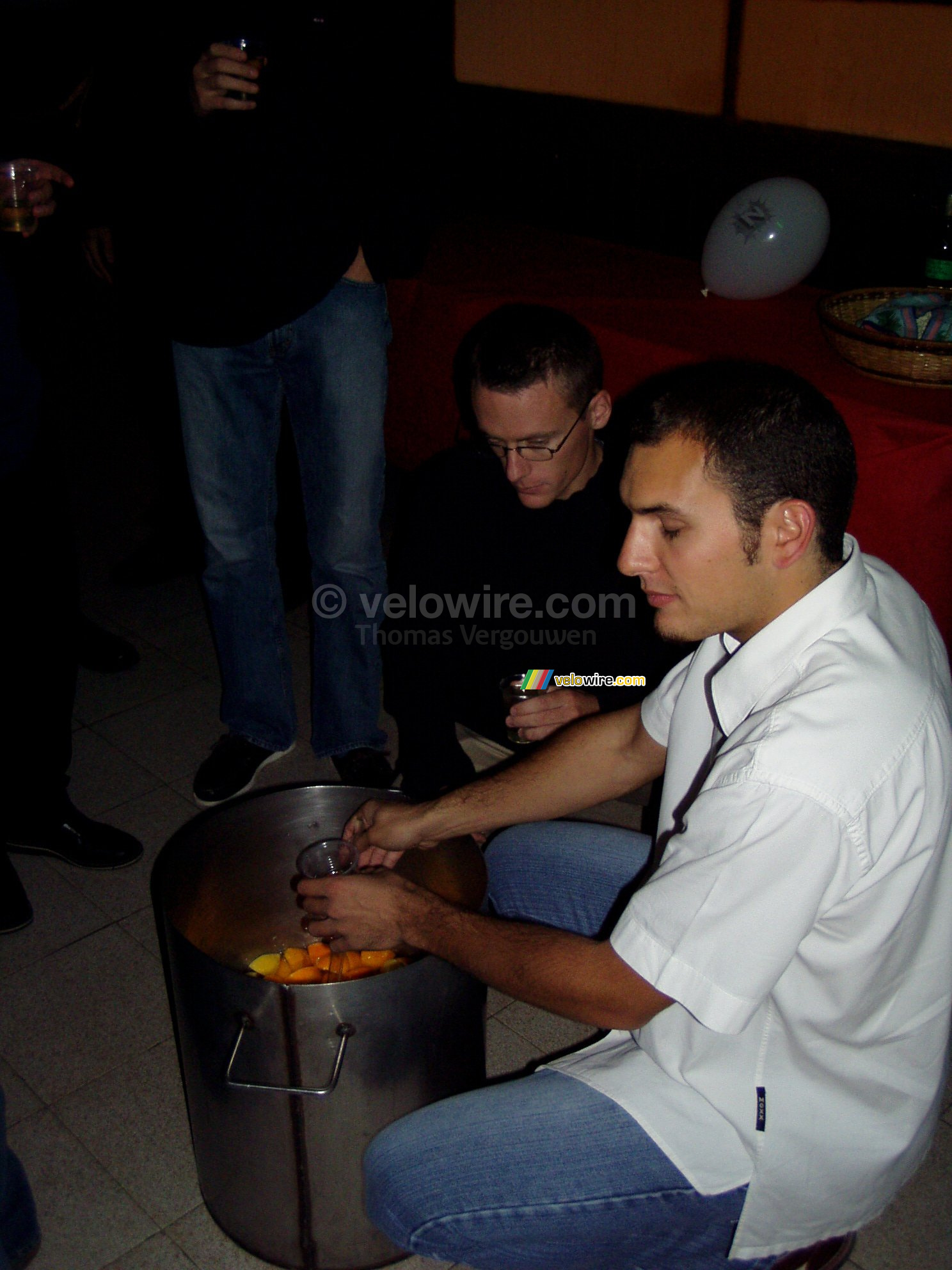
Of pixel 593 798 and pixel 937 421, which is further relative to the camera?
pixel 937 421

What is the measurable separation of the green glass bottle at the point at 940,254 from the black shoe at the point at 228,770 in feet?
5.96

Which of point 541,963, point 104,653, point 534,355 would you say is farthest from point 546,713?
point 104,653

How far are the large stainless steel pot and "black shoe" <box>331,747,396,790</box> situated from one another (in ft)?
2.27

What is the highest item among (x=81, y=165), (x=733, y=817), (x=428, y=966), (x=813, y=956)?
(x=81, y=165)

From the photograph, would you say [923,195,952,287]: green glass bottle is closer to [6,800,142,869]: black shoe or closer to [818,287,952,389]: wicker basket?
[818,287,952,389]: wicker basket

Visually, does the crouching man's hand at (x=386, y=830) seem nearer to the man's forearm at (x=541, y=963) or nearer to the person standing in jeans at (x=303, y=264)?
the man's forearm at (x=541, y=963)

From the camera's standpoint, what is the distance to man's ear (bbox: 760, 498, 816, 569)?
3.18 feet

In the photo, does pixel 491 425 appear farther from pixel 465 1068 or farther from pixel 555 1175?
pixel 555 1175

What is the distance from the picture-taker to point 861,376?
2.21 metres

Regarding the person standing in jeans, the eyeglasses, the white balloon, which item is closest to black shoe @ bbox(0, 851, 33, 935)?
the person standing in jeans

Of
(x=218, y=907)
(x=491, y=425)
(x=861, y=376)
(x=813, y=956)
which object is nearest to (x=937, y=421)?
(x=861, y=376)

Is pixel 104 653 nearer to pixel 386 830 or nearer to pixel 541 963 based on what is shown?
pixel 386 830

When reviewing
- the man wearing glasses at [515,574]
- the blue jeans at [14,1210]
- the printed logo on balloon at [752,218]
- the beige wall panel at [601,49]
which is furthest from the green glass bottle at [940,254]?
the blue jeans at [14,1210]

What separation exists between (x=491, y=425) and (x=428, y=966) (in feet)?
2.68
